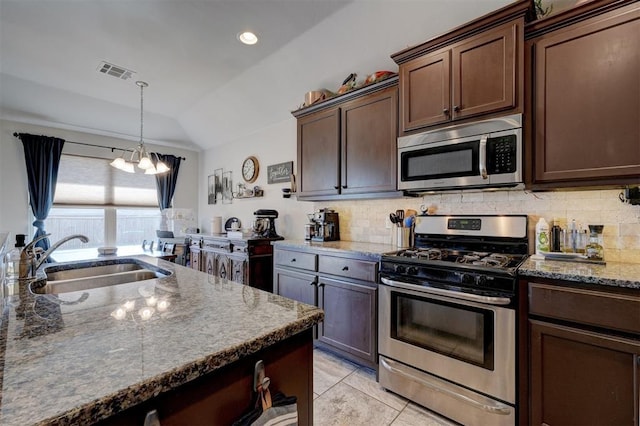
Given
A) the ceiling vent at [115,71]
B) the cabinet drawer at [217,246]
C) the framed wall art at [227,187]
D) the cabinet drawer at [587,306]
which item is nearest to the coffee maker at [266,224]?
the cabinet drawer at [217,246]

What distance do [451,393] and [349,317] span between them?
0.85 meters

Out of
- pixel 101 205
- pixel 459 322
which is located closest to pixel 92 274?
pixel 459 322

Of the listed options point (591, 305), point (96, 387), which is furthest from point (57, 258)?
point (591, 305)

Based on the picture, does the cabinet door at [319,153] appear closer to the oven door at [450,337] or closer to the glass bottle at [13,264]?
the oven door at [450,337]

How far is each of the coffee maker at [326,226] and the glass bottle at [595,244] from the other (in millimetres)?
2011

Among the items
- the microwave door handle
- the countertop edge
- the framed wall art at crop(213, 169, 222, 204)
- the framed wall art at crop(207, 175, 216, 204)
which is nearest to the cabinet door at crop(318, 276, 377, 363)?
the microwave door handle

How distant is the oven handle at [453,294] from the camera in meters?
1.57

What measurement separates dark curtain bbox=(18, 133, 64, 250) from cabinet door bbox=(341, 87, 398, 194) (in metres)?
4.24

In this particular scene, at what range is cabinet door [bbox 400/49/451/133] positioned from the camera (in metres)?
2.02

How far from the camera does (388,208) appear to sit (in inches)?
111

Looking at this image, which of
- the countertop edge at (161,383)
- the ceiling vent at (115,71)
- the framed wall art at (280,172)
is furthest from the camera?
the framed wall art at (280,172)

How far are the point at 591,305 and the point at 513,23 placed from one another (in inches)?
64.6

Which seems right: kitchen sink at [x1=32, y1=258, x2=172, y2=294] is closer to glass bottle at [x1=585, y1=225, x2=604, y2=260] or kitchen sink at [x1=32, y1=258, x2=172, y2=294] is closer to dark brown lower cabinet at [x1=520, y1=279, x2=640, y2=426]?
Result: dark brown lower cabinet at [x1=520, y1=279, x2=640, y2=426]

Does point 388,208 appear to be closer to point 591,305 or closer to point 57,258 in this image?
point 591,305
